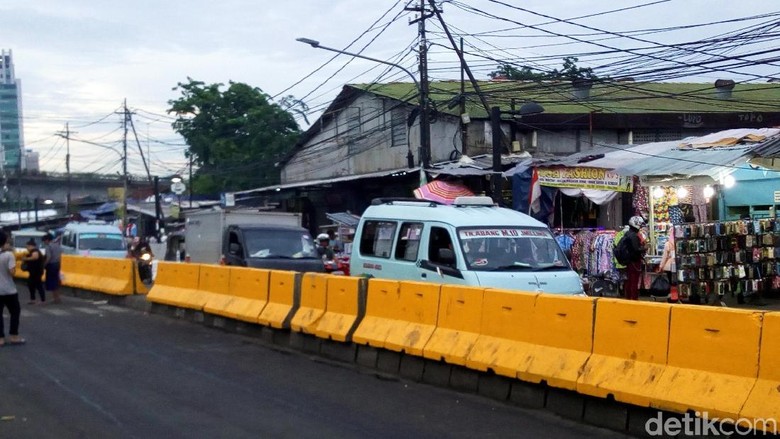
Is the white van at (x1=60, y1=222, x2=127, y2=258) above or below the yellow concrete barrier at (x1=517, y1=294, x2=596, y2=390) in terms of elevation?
above

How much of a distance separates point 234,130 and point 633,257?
125 feet

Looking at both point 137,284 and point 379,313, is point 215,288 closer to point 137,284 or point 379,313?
point 379,313

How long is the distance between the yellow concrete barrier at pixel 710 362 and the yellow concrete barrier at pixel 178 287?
1010 centimetres

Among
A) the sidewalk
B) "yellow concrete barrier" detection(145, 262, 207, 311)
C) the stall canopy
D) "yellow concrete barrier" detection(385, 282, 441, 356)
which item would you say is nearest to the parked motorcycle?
"yellow concrete barrier" detection(145, 262, 207, 311)

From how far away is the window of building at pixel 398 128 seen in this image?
115ft

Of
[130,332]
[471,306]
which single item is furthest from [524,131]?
[471,306]

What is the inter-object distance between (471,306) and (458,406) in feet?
4.34

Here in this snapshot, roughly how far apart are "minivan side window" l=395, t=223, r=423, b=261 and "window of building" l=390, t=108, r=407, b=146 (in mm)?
20922

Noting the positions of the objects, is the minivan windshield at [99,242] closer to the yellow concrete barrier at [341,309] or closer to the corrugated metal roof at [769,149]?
the yellow concrete barrier at [341,309]

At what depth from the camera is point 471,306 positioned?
32.7ft

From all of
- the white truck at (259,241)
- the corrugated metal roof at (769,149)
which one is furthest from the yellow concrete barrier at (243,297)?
the corrugated metal roof at (769,149)

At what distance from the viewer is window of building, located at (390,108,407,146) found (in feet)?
115

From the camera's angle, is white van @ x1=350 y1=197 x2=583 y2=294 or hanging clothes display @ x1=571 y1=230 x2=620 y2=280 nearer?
white van @ x1=350 y1=197 x2=583 y2=294

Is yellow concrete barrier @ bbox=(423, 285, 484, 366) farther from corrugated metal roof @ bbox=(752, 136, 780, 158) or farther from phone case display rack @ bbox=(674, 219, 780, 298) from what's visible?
corrugated metal roof @ bbox=(752, 136, 780, 158)
